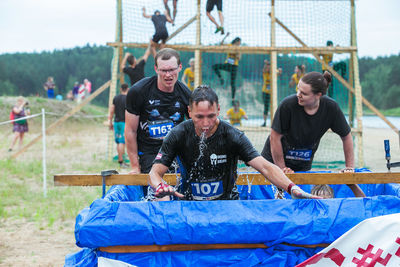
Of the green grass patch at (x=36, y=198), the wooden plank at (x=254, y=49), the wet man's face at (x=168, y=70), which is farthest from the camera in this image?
the wooden plank at (x=254, y=49)

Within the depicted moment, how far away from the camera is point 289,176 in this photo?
3.84 meters

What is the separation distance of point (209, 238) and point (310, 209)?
→ 30.0 inches

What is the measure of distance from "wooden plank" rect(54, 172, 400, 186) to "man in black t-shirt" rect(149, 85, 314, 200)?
1.31 feet

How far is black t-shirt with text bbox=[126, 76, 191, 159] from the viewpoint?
435cm

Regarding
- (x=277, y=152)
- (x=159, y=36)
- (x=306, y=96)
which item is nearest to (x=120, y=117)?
(x=159, y=36)

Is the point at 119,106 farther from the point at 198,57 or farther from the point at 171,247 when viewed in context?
the point at 171,247

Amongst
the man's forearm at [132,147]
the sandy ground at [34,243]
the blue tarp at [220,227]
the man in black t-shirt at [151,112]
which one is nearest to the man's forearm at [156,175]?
the blue tarp at [220,227]

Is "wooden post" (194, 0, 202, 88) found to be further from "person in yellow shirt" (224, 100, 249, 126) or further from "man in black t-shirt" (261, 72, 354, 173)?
"man in black t-shirt" (261, 72, 354, 173)

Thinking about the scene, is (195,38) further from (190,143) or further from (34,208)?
(190,143)

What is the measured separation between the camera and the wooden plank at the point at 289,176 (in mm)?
3562

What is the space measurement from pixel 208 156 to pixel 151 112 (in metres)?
1.23

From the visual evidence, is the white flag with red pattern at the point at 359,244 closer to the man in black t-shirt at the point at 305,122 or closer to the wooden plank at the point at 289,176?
the wooden plank at the point at 289,176

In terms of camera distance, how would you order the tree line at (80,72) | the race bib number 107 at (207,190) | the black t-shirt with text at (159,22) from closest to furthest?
the race bib number 107 at (207,190), the black t-shirt with text at (159,22), the tree line at (80,72)

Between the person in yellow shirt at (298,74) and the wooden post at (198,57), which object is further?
the person in yellow shirt at (298,74)
